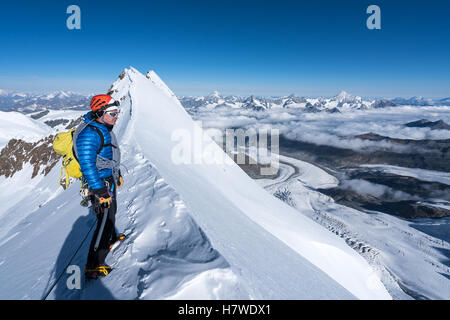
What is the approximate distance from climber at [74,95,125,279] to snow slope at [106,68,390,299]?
2.45m

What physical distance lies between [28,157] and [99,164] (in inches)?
2030

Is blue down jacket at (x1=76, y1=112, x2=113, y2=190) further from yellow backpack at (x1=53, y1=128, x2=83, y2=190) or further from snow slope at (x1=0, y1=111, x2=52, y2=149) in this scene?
snow slope at (x1=0, y1=111, x2=52, y2=149)

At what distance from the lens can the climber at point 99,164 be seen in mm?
4254

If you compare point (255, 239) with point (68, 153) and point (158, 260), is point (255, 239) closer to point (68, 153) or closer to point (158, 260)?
point (158, 260)

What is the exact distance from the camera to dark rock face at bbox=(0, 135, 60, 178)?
1423 inches

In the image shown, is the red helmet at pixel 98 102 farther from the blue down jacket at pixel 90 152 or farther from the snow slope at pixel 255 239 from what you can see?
the snow slope at pixel 255 239

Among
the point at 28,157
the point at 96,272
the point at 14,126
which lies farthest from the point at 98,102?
the point at 14,126

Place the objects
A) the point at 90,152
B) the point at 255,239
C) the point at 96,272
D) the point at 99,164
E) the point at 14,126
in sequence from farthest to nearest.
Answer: the point at 14,126 → the point at 255,239 → the point at 99,164 → the point at 96,272 → the point at 90,152

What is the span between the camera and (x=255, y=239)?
8609mm

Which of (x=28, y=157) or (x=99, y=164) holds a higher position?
(x=99, y=164)

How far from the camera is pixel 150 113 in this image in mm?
29641
